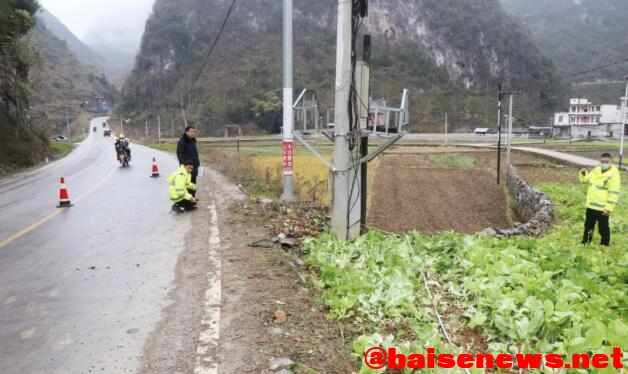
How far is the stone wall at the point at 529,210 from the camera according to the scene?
11352 millimetres

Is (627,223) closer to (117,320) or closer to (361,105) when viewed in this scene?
(361,105)

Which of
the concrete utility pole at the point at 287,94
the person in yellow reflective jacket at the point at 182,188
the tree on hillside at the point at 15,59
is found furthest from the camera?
the tree on hillside at the point at 15,59

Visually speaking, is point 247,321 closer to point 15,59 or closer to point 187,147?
point 187,147

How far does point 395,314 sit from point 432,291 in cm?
89

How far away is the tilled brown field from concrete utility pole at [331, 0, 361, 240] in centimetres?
836

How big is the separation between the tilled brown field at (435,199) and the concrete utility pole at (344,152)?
8358 mm

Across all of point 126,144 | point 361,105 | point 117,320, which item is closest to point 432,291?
point 117,320

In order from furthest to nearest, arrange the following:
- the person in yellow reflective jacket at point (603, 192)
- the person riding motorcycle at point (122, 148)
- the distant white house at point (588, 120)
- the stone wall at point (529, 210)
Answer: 1. the distant white house at point (588, 120)
2. the person riding motorcycle at point (122, 148)
3. the stone wall at point (529, 210)
4. the person in yellow reflective jacket at point (603, 192)

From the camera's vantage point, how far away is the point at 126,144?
24188 millimetres

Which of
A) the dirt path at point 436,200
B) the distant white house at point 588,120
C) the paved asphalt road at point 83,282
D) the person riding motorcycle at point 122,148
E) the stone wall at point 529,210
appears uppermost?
the distant white house at point 588,120

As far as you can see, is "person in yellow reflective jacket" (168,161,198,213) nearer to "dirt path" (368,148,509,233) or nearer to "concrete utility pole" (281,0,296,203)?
"concrete utility pole" (281,0,296,203)

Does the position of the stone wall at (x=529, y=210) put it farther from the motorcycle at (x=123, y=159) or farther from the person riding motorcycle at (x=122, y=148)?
the person riding motorcycle at (x=122, y=148)

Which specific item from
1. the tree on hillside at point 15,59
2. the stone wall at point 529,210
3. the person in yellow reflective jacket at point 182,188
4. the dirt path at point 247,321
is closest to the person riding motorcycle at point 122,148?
the tree on hillside at point 15,59

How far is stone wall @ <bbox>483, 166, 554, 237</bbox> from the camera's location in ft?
→ 37.2
